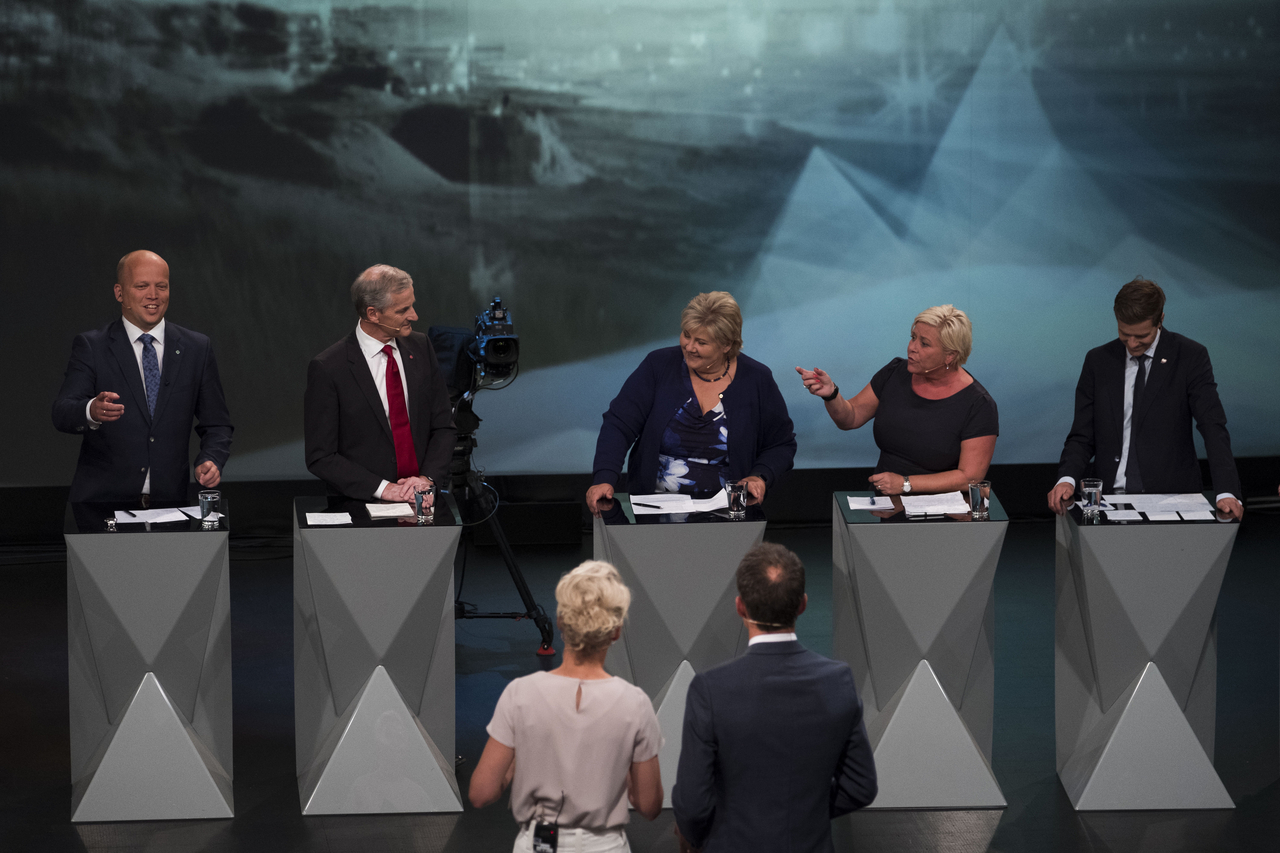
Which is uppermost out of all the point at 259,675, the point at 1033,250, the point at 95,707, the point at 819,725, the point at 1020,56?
the point at 1020,56

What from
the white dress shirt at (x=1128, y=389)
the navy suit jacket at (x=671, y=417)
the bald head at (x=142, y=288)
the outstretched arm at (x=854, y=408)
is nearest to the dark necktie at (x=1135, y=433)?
the white dress shirt at (x=1128, y=389)

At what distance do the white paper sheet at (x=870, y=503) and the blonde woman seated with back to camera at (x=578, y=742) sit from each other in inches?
62.8

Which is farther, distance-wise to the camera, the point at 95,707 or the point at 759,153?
the point at 759,153

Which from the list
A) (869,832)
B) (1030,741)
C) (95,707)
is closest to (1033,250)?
(1030,741)

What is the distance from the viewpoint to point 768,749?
2.21 metres

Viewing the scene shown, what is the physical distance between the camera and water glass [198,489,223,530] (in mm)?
3566

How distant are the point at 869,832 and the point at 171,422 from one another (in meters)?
2.40

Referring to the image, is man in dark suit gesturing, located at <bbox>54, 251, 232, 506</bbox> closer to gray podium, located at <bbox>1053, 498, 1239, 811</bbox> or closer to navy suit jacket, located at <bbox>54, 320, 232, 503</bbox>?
navy suit jacket, located at <bbox>54, 320, 232, 503</bbox>

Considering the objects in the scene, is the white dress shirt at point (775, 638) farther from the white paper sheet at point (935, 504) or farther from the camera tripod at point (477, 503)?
the camera tripod at point (477, 503)

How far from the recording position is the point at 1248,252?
7766 millimetres

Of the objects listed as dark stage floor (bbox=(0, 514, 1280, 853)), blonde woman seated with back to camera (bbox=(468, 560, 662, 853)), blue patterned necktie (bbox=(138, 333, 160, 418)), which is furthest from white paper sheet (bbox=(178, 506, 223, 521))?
blonde woman seated with back to camera (bbox=(468, 560, 662, 853))

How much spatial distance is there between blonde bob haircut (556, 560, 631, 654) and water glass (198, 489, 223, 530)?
64.4 inches

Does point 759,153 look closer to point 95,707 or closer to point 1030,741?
point 1030,741

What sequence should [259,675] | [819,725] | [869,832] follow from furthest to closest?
1. [259,675]
2. [869,832]
3. [819,725]
